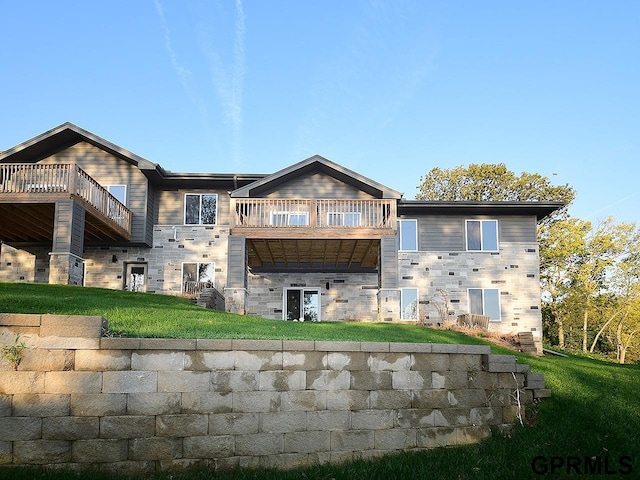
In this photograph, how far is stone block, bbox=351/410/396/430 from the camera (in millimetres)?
8586

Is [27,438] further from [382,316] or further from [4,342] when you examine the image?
[382,316]

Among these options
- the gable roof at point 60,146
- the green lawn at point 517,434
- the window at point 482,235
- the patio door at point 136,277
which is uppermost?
the gable roof at point 60,146

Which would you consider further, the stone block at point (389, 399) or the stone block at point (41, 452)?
the stone block at point (389, 399)

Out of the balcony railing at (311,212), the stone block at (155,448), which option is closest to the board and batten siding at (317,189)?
the balcony railing at (311,212)

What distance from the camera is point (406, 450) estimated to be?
28.7 ft

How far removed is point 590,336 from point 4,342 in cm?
3953

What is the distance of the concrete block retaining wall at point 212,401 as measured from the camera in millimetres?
7504

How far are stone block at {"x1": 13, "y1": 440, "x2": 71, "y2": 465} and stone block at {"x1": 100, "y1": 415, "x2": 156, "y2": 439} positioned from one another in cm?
45

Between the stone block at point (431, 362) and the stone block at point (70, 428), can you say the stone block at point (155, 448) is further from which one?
the stone block at point (431, 362)

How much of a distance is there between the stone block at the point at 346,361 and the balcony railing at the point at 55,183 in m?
12.5

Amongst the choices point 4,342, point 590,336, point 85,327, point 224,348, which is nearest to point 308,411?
point 224,348

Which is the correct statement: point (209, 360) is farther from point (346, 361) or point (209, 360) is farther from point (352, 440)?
point (352, 440)

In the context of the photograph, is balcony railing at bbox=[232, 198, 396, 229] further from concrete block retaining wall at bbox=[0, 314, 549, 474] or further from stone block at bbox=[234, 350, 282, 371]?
stone block at bbox=[234, 350, 282, 371]

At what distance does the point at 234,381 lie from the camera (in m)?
8.16
